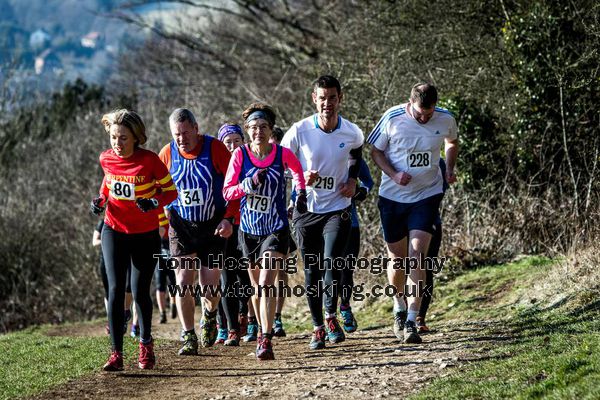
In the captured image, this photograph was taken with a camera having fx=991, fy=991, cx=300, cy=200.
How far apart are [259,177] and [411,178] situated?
151cm

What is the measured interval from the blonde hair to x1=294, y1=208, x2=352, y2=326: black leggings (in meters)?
1.81

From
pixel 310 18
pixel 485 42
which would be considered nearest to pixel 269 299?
pixel 485 42

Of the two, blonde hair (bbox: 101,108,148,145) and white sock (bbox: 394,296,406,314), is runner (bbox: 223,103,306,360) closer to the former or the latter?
blonde hair (bbox: 101,108,148,145)

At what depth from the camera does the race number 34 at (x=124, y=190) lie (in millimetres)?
8695

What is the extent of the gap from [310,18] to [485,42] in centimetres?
1639

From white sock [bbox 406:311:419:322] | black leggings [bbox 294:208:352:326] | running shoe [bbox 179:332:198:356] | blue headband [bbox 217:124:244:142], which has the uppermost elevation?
blue headband [bbox 217:124:244:142]

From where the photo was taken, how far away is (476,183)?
15.2 meters

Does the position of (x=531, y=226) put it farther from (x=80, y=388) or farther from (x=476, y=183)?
(x=80, y=388)

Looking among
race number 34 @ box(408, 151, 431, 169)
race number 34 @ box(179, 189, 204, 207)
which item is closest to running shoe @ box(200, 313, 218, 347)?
race number 34 @ box(179, 189, 204, 207)

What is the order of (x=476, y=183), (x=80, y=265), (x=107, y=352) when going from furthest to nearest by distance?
1. (x=80, y=265)
2. (x=476, y=183)
3. (x=107, y=352)

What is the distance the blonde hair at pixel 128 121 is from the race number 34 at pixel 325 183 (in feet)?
5.82

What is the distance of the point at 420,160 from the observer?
9.49 m

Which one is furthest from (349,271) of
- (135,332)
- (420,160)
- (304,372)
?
(135,332)

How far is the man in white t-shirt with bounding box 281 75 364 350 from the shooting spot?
9438 mm
